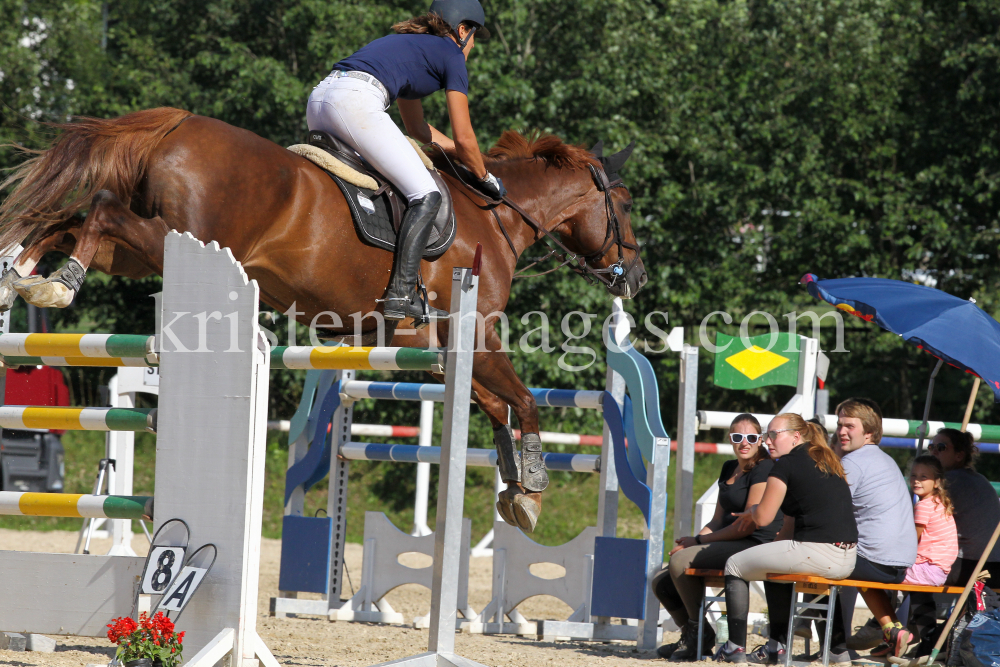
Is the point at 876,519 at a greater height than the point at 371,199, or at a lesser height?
lesser

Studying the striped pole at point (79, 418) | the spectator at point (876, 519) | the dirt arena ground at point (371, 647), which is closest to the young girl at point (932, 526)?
the spectator at point (876, 519)

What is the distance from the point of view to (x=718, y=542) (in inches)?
173

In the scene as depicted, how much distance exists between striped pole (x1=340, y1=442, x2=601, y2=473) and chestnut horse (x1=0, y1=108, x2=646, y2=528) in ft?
3.26

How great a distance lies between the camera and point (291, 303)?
3559 mm

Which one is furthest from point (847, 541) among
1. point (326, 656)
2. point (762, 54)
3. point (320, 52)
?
point (762, 54)

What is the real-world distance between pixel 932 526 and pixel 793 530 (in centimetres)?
67

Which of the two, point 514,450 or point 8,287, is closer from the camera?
point 8,287

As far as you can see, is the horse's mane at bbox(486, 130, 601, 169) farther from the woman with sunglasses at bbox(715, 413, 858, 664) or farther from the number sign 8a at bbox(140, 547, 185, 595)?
the number sign 8a at bbox(140, 547, 185, 595)

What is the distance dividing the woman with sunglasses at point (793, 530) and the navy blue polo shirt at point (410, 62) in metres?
2.01

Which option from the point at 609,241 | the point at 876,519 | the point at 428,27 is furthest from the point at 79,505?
the point at 876,519

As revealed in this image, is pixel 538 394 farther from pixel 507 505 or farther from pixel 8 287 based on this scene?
pixel 8 287

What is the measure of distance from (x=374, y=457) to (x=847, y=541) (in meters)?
2.58

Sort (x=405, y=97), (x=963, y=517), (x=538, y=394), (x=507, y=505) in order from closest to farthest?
(x=405, y=97) → (x=507, y=505) → (x=963, y=517) → (x=538, y=394)

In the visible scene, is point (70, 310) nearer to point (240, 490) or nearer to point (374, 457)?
point (374, 457)
